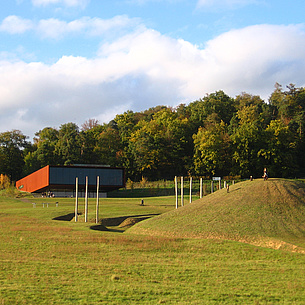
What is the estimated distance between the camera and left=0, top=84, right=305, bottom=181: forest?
343ft

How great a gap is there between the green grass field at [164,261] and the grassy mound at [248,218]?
0.10 metres

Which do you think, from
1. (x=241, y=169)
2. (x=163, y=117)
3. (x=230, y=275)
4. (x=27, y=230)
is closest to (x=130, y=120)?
(x=163, y=117)

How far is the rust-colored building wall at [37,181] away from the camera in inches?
3605

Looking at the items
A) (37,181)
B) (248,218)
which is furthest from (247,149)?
(248,218)

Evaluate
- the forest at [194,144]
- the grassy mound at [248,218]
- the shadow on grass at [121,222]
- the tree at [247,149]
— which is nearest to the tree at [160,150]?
the forest at [194,144]

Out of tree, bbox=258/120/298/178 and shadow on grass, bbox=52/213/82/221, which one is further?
tree, bbox=258/120/298/178

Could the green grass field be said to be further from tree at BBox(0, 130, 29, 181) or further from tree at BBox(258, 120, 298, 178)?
tree at BBox(0, 130, 29, 181)

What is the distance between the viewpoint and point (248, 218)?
3528 centimetres

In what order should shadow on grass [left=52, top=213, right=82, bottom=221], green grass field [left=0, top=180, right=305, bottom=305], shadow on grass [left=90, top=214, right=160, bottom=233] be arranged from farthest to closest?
shadow on grass [left=52, top=213, right=82, bottom=221], shadow on grass [left=90, top=214, right=160, bottom=233], green grass field [left=0, top=180, right=305, bottom=305]

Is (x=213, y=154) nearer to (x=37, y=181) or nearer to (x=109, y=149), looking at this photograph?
(x=109, y=149)

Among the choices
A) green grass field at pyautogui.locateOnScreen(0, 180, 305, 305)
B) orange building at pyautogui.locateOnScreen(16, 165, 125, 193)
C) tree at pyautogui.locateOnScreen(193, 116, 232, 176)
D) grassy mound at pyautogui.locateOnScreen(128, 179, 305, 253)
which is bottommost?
green grass field at pyautogui.locateOnScreen(0, 180, 305, 305)

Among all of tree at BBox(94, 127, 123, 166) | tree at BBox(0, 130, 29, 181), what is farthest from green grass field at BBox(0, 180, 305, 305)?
tree at BBox(0, 130, 29, 181)

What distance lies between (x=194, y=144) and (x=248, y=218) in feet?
285

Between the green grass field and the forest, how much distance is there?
63.7 meters
